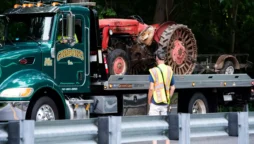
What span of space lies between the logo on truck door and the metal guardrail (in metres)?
5.26

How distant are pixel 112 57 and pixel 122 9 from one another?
Answer: 10.0m

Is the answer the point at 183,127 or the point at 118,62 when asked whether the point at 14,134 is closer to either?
the point at 183,127

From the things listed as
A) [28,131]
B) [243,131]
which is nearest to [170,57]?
[243,131]

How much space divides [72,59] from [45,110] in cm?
183

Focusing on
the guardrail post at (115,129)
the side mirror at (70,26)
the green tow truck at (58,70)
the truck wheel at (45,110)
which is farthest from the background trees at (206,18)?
the guardrail post at (115,129)

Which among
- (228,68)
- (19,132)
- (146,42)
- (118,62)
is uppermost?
(146,42)

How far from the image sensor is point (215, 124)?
1130 centimetres

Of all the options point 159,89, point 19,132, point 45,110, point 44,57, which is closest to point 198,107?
point 44,57

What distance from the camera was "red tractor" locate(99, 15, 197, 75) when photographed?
19203 mm

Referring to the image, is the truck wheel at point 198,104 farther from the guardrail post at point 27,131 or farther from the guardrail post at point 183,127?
the guardrail post at point 27,131

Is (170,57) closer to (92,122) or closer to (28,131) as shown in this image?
(92,122)

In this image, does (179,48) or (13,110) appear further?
(179,48)

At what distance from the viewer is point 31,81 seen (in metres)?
14.9

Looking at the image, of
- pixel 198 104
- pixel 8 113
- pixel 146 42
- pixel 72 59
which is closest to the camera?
pixel 8 113
